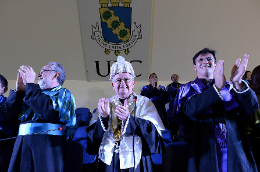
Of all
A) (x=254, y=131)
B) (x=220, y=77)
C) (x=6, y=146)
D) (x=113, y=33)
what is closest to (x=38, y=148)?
(x=6, y=146)

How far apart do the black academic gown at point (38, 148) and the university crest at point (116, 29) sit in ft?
12.9

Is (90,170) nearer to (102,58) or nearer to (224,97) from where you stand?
(224,97)

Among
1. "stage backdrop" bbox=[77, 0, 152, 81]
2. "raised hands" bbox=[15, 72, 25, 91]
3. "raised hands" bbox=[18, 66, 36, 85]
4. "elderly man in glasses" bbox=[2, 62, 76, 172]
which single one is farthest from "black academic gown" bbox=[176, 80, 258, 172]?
"stage backdrop" bbox=[77, 0, 152, 81]

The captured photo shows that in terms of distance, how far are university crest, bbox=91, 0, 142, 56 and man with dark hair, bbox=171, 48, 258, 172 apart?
12.9 ft

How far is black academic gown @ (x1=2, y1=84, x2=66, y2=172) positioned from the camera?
1.60 m

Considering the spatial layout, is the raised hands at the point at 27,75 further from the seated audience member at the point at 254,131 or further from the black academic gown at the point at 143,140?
the seated audience member at the point at 254,131

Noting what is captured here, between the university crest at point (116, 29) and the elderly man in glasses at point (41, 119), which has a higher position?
the university crest at point (116, 29)

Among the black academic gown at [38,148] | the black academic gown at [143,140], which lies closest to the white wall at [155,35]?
the black academic gown at [38,148]

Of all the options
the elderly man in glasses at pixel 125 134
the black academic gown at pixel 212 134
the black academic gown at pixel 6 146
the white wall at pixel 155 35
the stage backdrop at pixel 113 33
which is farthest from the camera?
the stage backdrop at pixel 113 33

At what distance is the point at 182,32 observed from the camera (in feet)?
17.4

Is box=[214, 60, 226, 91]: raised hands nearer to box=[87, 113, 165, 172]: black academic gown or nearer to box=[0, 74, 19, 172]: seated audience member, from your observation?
box=[87, 113, 165, 172]: black academic gown

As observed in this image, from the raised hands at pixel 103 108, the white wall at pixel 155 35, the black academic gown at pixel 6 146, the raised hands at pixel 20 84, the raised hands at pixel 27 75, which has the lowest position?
the black academic gown at pixel 6 146

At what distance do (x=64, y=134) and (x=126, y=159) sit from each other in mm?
684

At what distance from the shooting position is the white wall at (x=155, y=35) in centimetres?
494
